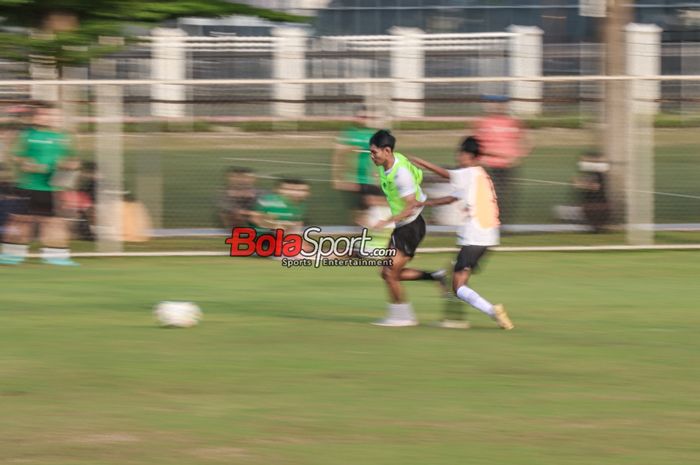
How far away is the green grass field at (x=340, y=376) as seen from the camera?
6.93m

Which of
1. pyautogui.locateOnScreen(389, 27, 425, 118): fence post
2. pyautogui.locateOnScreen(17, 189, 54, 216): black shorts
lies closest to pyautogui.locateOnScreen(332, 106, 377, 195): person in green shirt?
pyautogui.locateOnScreen(17, 189, 54, 216): black shorts

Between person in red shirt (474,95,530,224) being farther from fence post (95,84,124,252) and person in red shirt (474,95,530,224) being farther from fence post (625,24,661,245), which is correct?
fence post (95,84,124,252)

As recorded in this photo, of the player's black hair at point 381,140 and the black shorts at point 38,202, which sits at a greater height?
the player's black hair at point 381,140

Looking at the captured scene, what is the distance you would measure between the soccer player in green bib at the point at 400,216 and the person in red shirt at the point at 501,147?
509 centimetres

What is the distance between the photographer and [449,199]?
1038 cm

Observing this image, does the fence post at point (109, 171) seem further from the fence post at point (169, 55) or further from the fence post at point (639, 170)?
the fence post at point (639, 170)

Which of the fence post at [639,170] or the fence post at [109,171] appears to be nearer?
the fence post at [109,171]

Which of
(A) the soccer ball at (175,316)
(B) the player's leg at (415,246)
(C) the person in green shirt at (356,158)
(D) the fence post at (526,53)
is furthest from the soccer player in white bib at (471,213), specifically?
(D) the fence post at (526,53)

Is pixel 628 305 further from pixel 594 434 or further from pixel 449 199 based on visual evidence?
pixel 594 434

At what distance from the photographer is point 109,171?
51.6 ft

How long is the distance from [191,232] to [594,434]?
9.91 meters

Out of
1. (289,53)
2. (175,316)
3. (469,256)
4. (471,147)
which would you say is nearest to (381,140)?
(471,147)

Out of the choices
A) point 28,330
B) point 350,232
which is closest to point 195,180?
point 350,232

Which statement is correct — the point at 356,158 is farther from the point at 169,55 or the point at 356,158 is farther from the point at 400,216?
the point at 169,55
